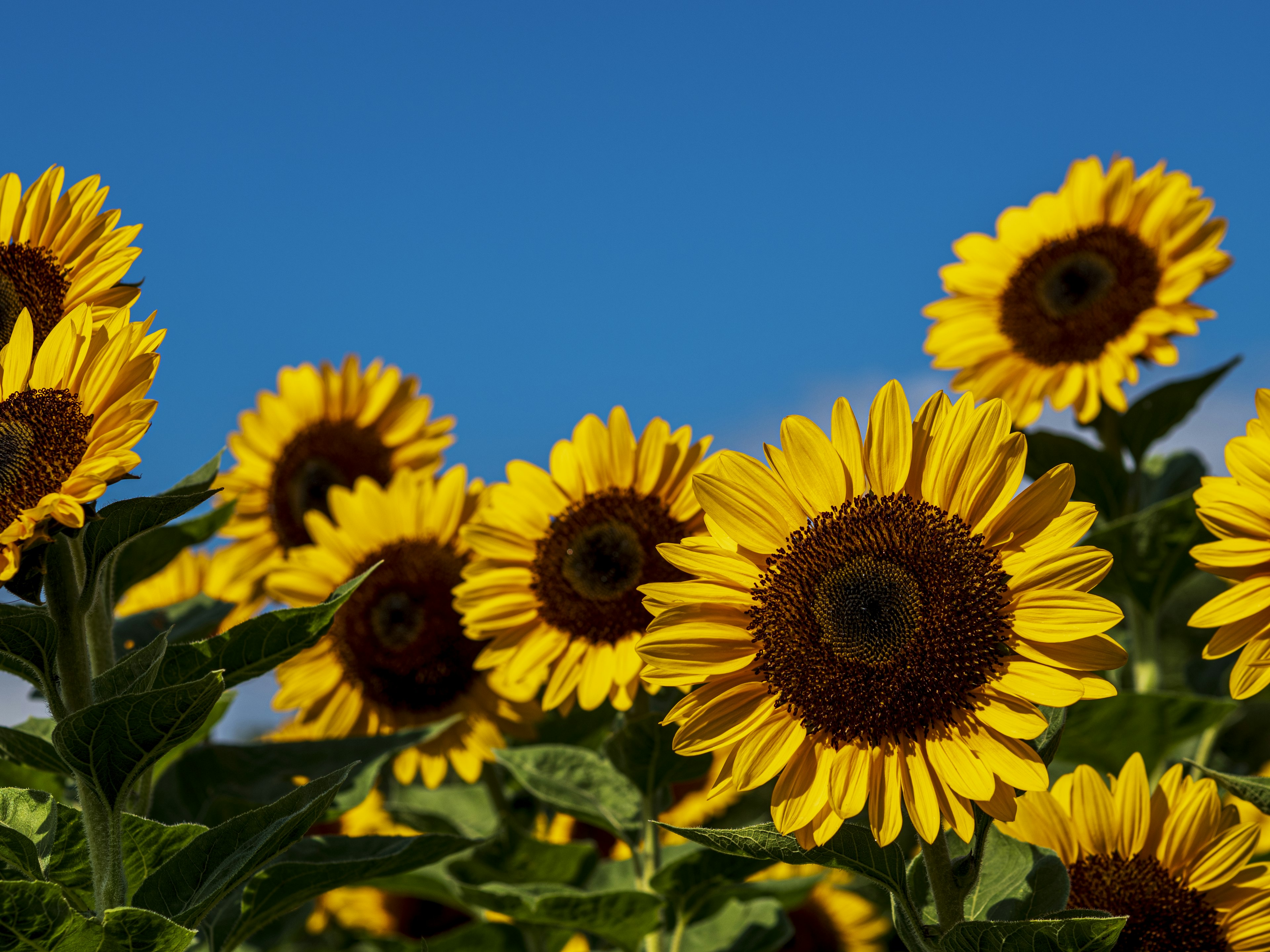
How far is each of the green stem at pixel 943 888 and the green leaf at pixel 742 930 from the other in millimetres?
1532

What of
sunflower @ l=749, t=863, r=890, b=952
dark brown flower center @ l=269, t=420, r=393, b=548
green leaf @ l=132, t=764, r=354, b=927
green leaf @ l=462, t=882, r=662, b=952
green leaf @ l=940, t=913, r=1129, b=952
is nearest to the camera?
green leaf @ l=940, t=913, r=1129, b=952

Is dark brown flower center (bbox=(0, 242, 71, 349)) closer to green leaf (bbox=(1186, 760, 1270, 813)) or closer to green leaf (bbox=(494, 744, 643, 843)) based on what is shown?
green leaf (bbox=(494, 744, 643, 843))

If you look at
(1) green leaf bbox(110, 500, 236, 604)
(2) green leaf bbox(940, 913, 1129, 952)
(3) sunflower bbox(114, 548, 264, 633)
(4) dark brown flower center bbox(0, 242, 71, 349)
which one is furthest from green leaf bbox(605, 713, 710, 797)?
(3) sunflower bbox(114, 548, 264, 633)

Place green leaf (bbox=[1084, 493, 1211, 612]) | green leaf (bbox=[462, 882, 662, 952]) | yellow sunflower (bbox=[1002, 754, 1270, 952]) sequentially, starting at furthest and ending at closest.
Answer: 1. green leaf (bbox=[1084, 493, 1211, 612])
2. green leaf (bbox=[462, 882, 662, 952])
3. yellow sunflower (bbox=[1002, 754, 1270, 952])

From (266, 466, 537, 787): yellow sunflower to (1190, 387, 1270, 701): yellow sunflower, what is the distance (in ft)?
6.96

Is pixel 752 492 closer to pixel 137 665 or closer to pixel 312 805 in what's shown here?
pixel 312 805

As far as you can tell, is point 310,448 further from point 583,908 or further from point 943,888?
point 943,888

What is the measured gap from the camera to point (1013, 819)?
5.97 ft

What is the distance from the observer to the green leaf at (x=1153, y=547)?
328 cm

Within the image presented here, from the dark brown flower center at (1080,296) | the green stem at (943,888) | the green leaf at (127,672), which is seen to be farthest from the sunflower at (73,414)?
the dark brown flower center at (1080,296)

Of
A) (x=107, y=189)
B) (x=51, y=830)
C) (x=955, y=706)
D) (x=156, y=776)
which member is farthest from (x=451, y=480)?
(x=955, y=706)

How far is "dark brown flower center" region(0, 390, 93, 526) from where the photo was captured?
1959 millimetres

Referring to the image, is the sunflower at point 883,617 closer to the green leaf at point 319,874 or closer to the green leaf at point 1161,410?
the green leaf at point 319,874

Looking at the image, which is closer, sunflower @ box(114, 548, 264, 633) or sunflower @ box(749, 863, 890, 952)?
sunflower @ box(749, 863, 890, 952)
